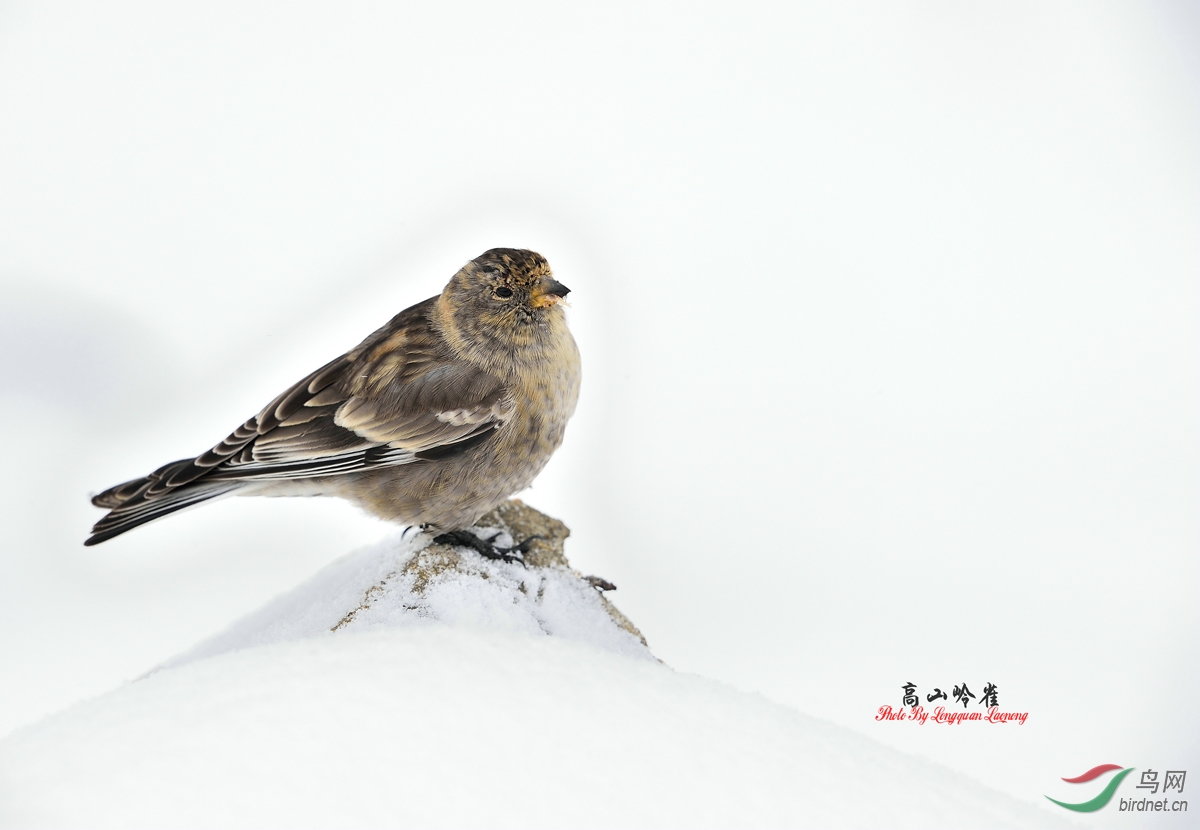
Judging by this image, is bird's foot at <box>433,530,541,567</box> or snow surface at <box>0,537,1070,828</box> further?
bird's foot at <box>433,530,541,567</box>

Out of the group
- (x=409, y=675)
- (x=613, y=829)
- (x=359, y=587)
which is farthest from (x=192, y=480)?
(x=613, y=829)

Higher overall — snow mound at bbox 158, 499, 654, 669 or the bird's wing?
Answer: the bird's wing

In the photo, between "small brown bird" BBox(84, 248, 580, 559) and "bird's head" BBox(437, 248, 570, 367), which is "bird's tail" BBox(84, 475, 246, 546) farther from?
"bird's head" BBox(437, 248, 570, 367)

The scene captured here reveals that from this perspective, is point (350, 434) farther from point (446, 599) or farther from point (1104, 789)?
point (1104, 789)

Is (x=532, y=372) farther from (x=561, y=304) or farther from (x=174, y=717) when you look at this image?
(x=174, y=717)

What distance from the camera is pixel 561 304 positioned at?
318 centimetres

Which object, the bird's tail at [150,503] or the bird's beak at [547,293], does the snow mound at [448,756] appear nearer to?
the bird's tail at [150,503]

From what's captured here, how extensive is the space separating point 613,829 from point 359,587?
154 cm

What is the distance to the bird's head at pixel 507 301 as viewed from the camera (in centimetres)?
312

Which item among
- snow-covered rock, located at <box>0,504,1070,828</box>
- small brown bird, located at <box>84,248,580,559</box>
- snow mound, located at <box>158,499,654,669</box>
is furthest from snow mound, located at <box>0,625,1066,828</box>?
small brown bird, located at <box>84,248,580,559</box>

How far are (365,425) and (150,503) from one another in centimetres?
70

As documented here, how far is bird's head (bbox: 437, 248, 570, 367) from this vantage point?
3121mm

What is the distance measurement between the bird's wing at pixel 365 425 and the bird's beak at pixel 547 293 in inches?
10.9

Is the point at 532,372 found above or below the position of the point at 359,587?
above
